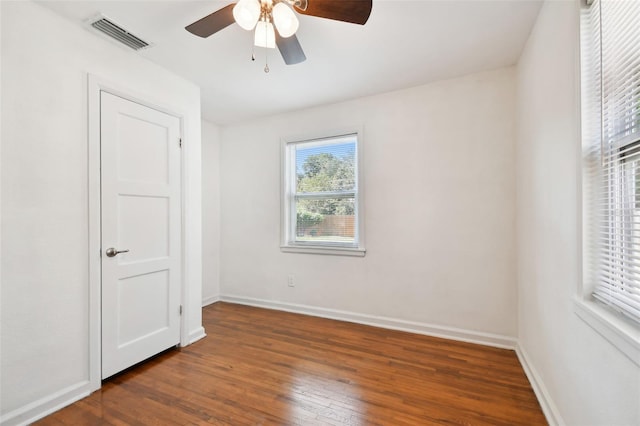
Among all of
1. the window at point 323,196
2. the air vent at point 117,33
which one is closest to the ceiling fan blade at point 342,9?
the air vent at point 117,33

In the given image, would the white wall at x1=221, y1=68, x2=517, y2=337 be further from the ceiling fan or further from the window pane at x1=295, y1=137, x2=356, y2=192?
the ceiling fan

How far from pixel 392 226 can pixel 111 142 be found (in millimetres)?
2668

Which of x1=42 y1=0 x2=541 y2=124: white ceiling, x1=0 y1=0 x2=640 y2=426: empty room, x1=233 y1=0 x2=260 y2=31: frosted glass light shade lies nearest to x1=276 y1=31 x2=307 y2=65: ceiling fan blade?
x1=0 y1=0 x2=640 y2=426: empty room

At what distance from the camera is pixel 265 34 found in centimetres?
174

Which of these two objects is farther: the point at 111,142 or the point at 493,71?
the point at 493,71

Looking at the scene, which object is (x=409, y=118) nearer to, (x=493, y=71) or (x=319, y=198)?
(x=493, y=71)

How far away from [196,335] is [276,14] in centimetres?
284

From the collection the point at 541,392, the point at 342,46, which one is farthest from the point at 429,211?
the point at 342,46

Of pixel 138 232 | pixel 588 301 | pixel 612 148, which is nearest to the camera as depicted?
pixel 612 148

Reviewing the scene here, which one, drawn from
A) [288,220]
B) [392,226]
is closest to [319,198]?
[288,220]

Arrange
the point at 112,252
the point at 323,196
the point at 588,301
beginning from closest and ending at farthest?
the point at 588,301
the point at 112,252
the point at 323,196

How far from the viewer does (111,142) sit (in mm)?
2168

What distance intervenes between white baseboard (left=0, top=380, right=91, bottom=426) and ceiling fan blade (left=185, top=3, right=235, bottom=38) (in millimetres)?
2471

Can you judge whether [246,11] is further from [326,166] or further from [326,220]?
[326,220]
